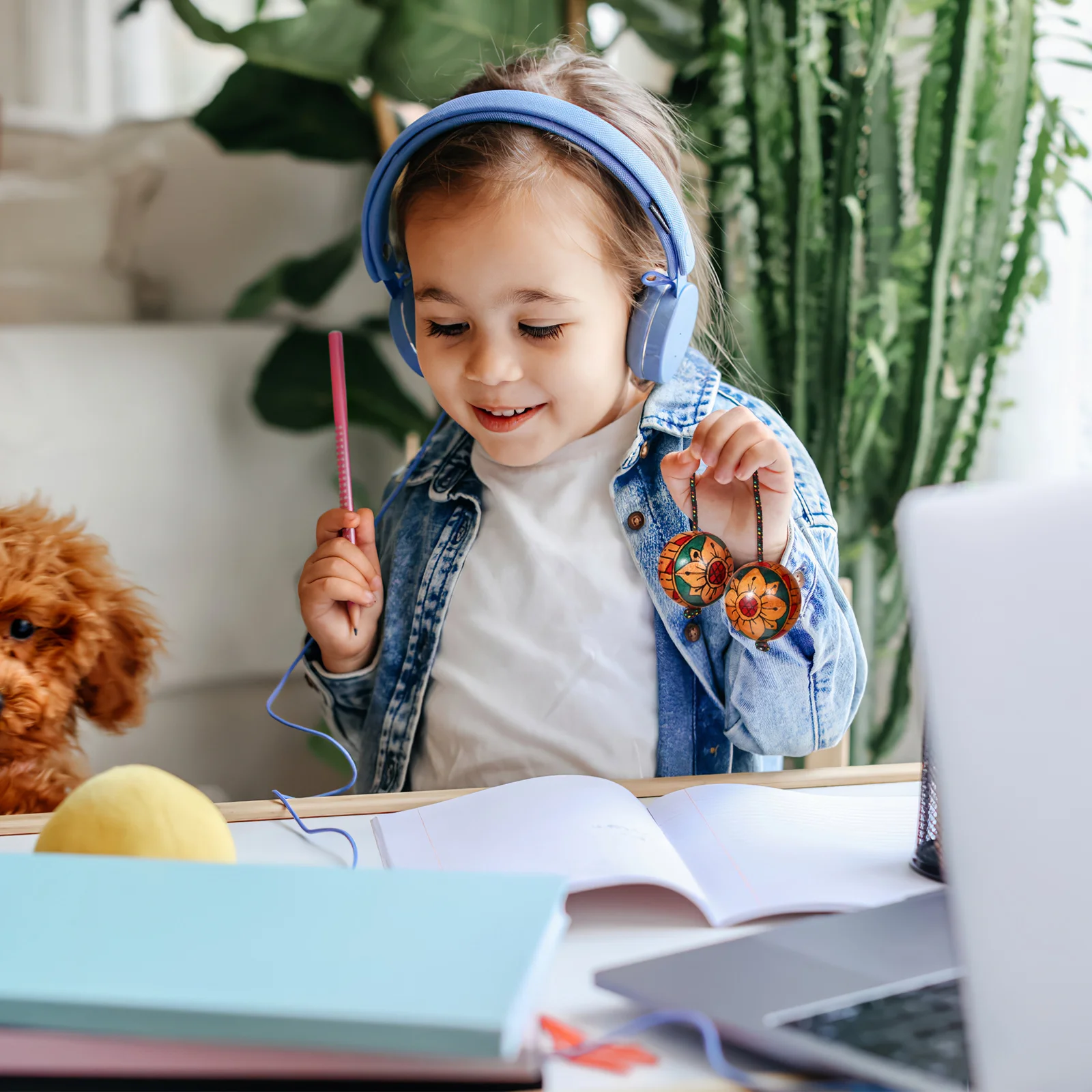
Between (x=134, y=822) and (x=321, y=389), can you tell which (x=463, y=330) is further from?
(x=321, y=389)

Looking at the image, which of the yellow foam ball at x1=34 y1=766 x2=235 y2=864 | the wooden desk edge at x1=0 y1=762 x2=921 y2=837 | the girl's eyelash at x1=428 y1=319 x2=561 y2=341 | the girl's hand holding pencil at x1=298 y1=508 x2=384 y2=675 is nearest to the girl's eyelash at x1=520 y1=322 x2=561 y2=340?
the girl's eyelash at x1=428 y1=319 x2=561 y2=341

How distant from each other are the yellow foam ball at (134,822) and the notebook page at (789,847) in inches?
9.8

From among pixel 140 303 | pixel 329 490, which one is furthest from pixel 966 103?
pixel 140 303

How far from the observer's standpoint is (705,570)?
688mm

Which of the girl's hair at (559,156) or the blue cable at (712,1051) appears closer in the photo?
the blue cable at (712,1051)

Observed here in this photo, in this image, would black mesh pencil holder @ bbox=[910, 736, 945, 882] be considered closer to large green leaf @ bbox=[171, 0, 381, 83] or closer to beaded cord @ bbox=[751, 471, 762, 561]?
beaded cord @ bbox=[751, 471, 762, 561]

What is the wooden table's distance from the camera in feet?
1.18

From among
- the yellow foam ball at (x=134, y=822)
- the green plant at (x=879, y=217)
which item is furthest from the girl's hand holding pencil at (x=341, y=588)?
the green plant at (x=879, y=217)

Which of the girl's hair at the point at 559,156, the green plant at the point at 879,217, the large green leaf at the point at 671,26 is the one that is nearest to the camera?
the girl's hair at the point at 559,156

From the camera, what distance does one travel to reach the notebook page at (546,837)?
19.9 inches

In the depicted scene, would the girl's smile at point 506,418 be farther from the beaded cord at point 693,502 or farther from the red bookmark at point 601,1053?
the red bookmark at point 601,1053

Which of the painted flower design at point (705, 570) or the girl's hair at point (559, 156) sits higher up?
the girl's hair at point (559, 156)

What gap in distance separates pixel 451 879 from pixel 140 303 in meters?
1.28

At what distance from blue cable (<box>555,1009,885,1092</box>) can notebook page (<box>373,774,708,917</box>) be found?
4.1 inches
